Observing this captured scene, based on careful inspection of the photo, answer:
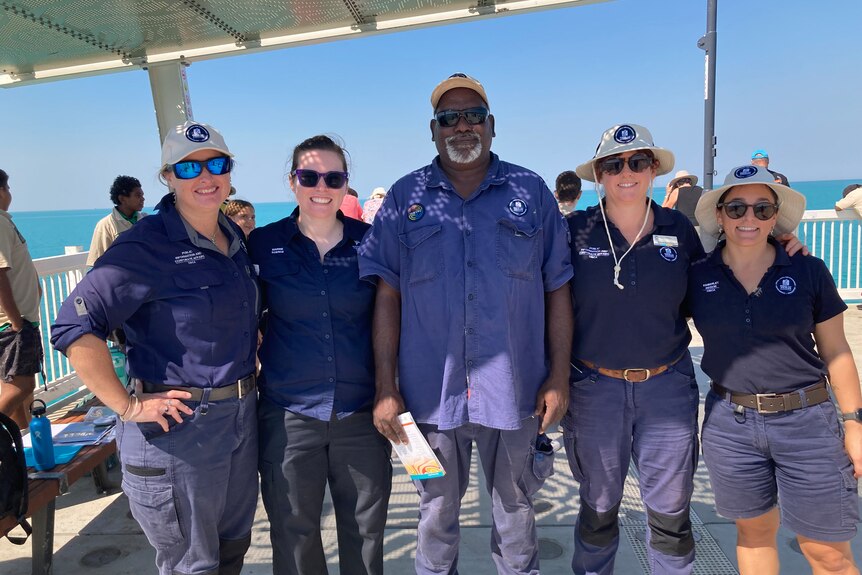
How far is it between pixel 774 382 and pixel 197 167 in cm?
267

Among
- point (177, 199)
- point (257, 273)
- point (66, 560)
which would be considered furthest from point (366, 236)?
point (66, 560)

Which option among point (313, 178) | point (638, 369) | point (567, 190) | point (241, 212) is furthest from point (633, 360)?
point (567, 190)

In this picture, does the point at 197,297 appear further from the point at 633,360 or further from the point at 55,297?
the point at 55,297

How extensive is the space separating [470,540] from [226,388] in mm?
1968

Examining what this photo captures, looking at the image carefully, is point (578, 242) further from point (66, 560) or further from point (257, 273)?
point (66, 560)

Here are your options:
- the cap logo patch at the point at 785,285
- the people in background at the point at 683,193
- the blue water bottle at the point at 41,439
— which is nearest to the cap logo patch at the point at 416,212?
the cap logo patch at the point at 785,285

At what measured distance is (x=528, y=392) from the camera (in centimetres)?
250

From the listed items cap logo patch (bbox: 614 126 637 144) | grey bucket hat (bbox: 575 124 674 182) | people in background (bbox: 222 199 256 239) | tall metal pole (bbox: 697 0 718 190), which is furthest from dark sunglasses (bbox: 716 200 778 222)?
tall metal pole (bbox: 697 0 718 190)

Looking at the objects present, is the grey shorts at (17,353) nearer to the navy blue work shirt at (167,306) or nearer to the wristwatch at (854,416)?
the navy blue work shirt at (167,306)

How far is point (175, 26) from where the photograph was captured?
12.6 feet

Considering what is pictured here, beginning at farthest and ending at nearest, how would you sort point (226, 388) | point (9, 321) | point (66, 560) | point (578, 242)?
point (9, 321) < point (66, 560) < point (578, 242) < point (226, 388)

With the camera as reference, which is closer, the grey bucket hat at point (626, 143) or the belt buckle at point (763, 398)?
the belt buckle at point (763, 398)

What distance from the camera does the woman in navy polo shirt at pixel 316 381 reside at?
246 centimetres

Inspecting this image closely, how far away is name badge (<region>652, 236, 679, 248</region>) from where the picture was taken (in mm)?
2574
